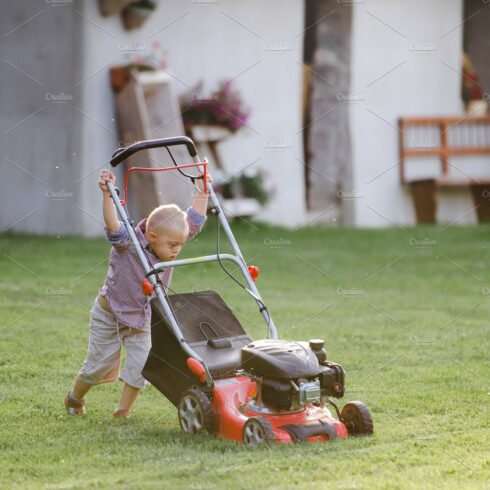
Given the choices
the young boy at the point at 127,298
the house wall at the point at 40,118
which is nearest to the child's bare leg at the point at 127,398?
the young boy at the point at 127,298

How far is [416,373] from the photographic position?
5652 mm

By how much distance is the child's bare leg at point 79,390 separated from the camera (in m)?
4.81

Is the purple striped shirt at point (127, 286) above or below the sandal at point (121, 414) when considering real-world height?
above

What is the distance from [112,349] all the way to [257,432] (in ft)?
3.00

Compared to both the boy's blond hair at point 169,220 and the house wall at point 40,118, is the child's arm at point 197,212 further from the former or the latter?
the house wall at point 40,118

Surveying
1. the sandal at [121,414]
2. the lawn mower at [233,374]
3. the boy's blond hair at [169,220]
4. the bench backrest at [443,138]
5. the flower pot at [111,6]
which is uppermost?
the flower pot at [111,6]

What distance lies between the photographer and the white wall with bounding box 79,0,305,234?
10.6 m

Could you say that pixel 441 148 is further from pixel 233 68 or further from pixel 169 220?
pixel 169 220

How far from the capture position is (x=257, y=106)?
1180 cm

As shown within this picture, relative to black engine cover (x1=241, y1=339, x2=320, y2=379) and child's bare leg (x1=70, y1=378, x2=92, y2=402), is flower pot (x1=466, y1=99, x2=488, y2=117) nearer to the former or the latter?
child's bare leg (x1=70, y1=378, x2=92, y2=402)


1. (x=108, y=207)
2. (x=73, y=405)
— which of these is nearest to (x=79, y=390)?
(x=73, y=405)

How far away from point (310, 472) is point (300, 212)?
8451 mm

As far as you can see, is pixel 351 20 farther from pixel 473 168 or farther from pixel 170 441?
pixel 170 441

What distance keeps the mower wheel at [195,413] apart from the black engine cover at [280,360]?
0.21 metres
